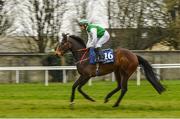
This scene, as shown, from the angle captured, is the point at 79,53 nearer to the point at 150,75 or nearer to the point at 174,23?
the point at 150,75

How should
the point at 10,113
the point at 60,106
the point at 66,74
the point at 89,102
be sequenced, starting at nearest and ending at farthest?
1. the point at 10,113
2. the point at 60,106
3. the point at 89,102
4. the point at 66,74

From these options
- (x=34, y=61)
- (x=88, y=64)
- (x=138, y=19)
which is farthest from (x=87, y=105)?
(x=138, y=19)

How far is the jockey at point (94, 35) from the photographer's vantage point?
13.2 metres

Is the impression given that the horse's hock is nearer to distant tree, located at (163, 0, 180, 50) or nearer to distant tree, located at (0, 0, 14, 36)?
distant tree, located at (163, 0, 180, 50)

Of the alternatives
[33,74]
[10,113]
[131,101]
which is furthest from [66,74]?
[10,113]

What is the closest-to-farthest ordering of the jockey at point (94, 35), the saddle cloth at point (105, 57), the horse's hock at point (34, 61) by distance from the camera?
1. the jockey at point (94, 35)
2. the saddle cloth at point (105, 57)
3. the horse's hock at point (34, 61)

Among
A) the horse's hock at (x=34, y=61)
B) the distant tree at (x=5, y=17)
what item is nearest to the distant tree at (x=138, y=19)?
the distant tree at (x=5, y=17)

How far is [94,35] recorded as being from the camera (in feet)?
43.0

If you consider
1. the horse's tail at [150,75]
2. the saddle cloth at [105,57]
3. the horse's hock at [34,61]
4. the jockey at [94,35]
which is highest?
the jockey at [94,35]

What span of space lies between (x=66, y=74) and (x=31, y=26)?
11.2m

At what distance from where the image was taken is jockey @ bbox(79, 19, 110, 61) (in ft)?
43.2

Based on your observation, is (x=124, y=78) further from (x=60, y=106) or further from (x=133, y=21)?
(x=133, y=21)

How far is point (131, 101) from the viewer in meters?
14.7

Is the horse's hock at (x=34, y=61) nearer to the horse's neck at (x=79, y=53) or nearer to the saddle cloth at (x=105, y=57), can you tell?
the horse's neck at (x=79, y=53)
